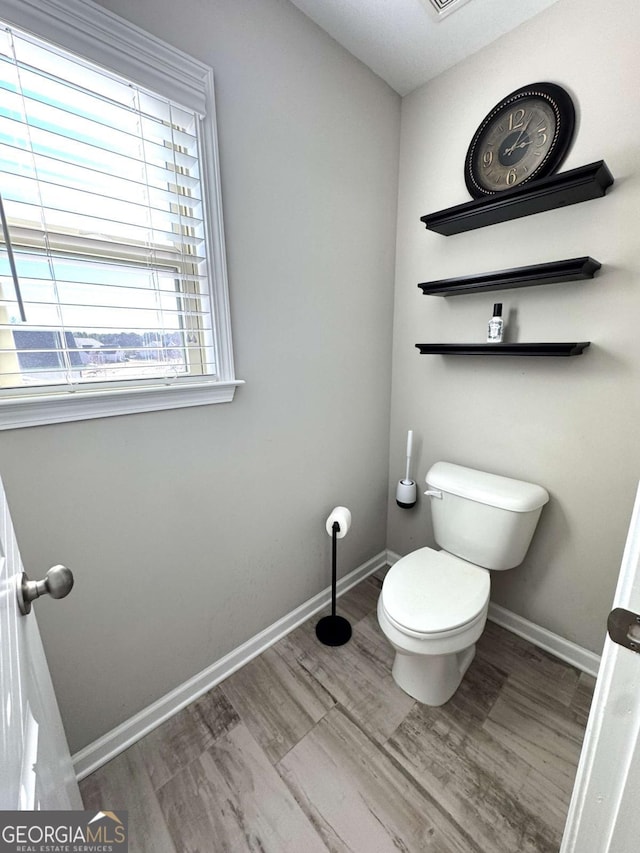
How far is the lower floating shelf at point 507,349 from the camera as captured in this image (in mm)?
1206

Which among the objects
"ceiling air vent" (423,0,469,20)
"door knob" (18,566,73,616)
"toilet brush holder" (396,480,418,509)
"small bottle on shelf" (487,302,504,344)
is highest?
"ceiling air vent" (423,0,469,20)

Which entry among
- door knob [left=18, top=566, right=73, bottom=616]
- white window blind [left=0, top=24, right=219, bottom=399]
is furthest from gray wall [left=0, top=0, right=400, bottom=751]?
door knob [left=18, top=566, right=73, bottom=616]

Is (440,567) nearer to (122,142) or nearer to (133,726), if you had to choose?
(133,726)

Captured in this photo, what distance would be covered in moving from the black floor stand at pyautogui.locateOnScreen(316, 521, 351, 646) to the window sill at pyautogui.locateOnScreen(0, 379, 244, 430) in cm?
79

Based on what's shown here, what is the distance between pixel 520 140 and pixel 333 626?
2154mm

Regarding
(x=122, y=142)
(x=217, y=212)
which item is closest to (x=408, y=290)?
(x=217, y=212)

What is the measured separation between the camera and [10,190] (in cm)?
81

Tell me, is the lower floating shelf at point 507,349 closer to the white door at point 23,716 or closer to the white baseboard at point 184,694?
the white baseboard at point 184,694

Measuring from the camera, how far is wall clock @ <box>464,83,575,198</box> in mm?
1203

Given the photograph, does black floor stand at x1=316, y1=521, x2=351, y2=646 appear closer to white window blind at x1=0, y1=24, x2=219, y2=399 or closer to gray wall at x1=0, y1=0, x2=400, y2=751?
gray wall at x1=0, y1=0, x2=400, y2=751

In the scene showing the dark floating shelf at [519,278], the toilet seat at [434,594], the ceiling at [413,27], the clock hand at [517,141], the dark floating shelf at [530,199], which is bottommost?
the toilet seat at [434,594]

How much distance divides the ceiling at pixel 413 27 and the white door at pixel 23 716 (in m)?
1.79

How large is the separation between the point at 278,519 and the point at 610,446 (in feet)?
4.26

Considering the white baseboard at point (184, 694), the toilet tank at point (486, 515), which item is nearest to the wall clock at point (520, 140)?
the toilet tank at point (486, 515)
